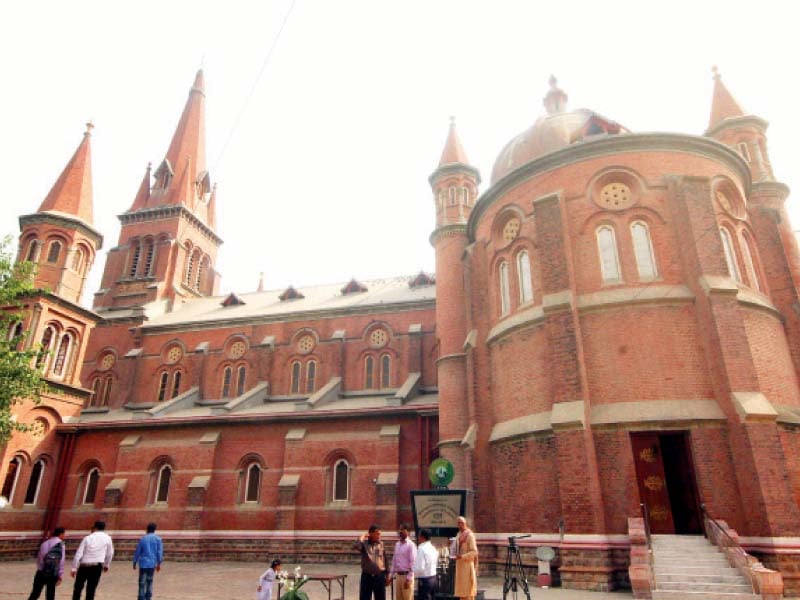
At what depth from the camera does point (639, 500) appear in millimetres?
13688

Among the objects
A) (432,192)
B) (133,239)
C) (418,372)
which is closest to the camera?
(432,192)

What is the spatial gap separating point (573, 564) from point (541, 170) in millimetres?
11792

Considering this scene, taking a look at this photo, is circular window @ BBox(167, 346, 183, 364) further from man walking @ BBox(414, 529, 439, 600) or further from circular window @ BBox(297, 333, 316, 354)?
man walking @ BBox(414, 529, 439, 600)

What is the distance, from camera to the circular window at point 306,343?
97.7 feet

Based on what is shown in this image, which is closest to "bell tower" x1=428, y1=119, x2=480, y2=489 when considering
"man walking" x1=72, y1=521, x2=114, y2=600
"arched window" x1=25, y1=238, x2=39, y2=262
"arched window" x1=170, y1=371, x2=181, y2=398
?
"man walking" x1=72, y1=521, x2=114, y2=600

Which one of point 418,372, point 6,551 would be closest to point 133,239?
point 6,551

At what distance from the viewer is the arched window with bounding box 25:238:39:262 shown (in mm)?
27928

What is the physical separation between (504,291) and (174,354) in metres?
21.7

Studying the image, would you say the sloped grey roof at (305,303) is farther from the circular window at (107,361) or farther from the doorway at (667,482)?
the doorway at (667,482)

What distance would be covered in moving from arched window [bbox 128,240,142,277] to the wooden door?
114 feet

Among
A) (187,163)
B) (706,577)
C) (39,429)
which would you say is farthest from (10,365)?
(187,163)

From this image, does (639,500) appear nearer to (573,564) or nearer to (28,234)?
(573,564)

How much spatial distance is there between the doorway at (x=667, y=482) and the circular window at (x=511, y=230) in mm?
7531

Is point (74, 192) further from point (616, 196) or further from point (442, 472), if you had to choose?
point (616, 196)
